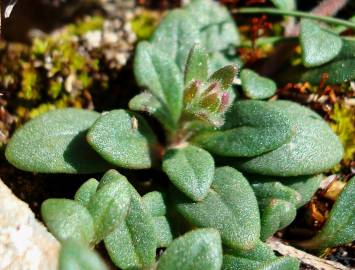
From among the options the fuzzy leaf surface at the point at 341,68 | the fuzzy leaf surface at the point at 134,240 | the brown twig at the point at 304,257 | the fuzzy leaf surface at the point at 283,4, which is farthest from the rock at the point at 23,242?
the fuzzy leaf surface at the point at 283,4

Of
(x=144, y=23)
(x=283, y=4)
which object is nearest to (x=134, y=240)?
(x=283, y=4)

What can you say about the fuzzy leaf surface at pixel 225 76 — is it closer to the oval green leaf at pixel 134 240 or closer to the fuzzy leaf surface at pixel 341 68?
the oval green leaf at pixel 134 240

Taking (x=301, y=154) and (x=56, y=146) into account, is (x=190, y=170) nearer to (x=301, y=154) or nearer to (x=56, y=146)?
(x=301, y=154)

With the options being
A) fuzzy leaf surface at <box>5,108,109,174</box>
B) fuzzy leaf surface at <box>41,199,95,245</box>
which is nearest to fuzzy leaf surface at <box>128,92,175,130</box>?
fuzzy leaf surface at <box>5,108,109,174</box>

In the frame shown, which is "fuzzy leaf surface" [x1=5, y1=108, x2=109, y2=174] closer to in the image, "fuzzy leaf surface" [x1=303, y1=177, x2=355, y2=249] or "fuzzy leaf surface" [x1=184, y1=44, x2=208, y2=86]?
"fuzzy leaf surface" [x1=184, y1=44, x2=208, y2=86]

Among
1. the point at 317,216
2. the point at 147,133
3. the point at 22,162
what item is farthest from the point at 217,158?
the point at 22,162

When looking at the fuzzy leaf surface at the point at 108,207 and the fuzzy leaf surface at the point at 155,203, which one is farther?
the fuzzy leaf surface at the point at 155,203
